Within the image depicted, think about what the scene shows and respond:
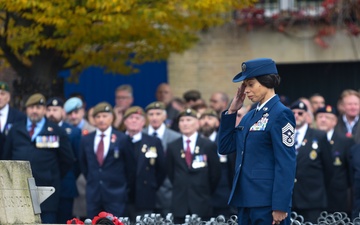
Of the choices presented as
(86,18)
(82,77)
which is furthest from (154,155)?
(82,77)

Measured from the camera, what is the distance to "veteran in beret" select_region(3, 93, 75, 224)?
44.4 feet

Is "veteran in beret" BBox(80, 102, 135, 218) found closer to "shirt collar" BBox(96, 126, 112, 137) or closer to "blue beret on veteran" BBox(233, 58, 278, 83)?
"shirt collar" BBox(96, 126, 112, 137)

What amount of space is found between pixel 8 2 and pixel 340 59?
8.59 meters

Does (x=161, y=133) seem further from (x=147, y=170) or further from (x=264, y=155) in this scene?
(x=264, y=155)

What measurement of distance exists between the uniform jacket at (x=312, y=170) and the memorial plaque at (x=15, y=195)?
16.1 feet

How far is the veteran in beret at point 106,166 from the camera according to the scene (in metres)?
13.8

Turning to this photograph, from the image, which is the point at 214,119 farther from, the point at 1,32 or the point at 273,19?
the point at 273,19

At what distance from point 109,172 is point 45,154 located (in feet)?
2.79

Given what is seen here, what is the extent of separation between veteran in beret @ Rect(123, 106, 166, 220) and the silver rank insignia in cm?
526

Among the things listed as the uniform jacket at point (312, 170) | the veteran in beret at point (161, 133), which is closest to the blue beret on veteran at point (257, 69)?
the uniform jacket at point (312, 170)

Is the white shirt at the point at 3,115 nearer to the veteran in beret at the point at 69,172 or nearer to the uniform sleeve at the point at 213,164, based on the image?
the veteran in beret at the point at 69,172

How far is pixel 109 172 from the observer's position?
13852 mm

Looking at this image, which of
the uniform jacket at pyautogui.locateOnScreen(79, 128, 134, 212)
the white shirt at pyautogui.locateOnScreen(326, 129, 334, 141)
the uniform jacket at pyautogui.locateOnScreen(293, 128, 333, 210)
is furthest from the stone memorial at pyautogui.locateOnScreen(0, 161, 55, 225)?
the white shirt at pyautogui.locateOnScreen(326, 129, 334, 141)

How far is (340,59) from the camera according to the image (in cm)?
2088
